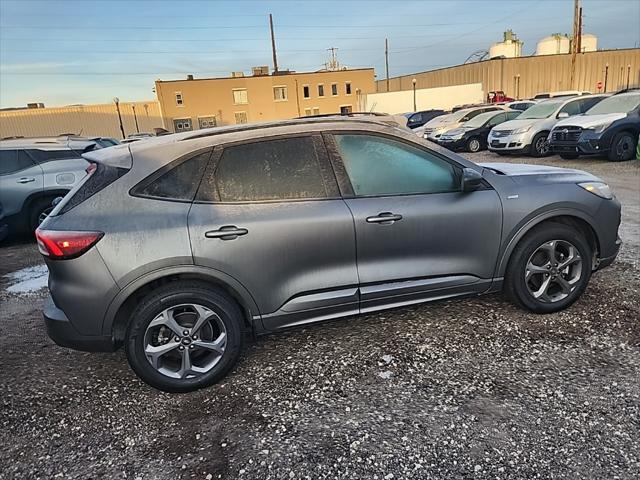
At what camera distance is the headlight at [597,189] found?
12.0 feet

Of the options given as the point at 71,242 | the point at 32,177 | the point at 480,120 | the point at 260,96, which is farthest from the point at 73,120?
the point at 71,242

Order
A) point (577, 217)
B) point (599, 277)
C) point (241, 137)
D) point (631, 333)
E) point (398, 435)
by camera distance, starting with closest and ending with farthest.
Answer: point (398, 435) < point (241, 137) < point (631, 333) < point (577, 217) < point (599, 277)

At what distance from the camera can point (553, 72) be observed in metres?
51.2

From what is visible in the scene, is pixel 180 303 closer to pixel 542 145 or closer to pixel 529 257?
pixel 529 257

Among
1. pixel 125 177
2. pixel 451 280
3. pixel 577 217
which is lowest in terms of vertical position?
pixel 451 280

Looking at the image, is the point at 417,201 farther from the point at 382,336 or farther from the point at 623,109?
the point at 623,109

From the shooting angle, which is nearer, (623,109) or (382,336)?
(382,336)

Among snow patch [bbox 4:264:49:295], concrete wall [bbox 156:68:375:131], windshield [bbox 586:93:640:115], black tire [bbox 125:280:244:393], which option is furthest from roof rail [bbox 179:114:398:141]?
concrete wall [bbox 156:68:375:131]

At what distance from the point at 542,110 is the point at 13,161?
14035 mm

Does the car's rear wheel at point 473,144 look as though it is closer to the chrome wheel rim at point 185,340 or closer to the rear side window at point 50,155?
the rear side window at point 50,155

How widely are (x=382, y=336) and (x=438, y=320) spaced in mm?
522

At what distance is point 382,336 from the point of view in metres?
3.56

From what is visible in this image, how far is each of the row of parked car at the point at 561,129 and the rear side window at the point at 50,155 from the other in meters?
7.01

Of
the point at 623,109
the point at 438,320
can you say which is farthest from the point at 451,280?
the point at 623,109
